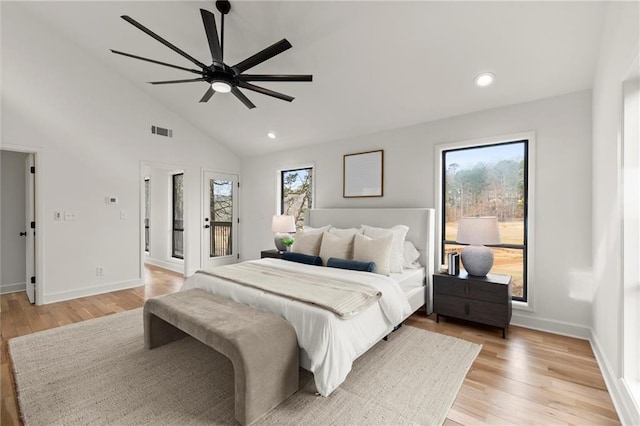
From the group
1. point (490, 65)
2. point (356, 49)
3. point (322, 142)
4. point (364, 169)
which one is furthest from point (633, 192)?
point (322, 142)

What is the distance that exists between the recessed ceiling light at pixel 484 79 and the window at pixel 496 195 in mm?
763

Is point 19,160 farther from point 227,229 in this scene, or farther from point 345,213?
point 345,213

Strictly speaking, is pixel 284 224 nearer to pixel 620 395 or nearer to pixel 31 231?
pixel 31 231

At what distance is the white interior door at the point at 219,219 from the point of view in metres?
5.86

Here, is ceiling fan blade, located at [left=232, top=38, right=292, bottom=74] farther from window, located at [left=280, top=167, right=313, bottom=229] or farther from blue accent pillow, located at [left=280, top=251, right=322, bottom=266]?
window, located at [left=280, top=167, right=313, bottom=229]

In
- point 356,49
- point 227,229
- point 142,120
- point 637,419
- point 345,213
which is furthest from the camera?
point 227,229

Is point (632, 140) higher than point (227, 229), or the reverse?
point (632, 140)

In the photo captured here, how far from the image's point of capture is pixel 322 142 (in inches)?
194

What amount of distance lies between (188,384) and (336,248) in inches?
77.4

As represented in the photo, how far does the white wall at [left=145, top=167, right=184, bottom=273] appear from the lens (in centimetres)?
652

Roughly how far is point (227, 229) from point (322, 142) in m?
2.93

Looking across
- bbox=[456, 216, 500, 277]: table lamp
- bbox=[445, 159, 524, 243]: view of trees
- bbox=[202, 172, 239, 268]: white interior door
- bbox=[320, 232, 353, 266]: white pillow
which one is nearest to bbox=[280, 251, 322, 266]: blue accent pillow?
bbox=[320, 232, 353, 266]: white pillow

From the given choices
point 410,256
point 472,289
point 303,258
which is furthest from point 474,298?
point 303,258

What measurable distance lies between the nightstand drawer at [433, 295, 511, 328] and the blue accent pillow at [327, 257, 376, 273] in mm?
931
